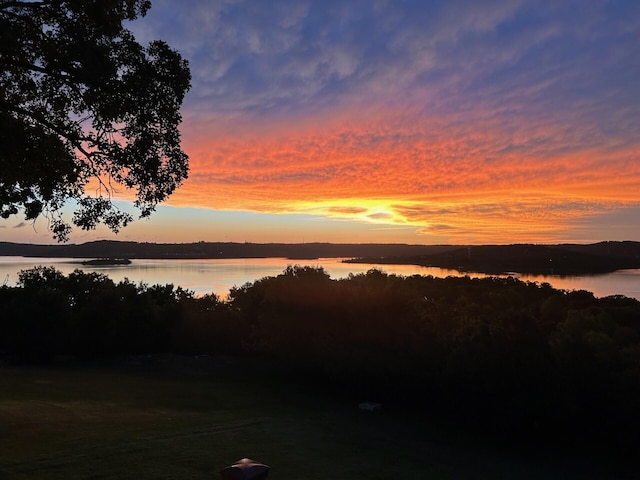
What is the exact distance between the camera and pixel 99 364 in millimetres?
35219

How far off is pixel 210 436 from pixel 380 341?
1602 cm

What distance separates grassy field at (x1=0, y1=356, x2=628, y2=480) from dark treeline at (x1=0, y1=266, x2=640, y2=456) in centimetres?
224

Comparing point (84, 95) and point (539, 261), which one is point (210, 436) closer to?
point (84, 95)

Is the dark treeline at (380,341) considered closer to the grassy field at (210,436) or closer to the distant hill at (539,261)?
the grassy field at (210,436)

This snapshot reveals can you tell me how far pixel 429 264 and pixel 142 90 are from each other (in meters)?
178

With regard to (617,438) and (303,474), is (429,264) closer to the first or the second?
(617,438)

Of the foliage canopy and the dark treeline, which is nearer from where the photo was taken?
the foliage canopy

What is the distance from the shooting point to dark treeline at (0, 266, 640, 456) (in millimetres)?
22422

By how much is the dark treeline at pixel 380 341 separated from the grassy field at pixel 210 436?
2.24 m

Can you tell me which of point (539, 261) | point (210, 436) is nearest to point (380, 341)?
point (210, 436)

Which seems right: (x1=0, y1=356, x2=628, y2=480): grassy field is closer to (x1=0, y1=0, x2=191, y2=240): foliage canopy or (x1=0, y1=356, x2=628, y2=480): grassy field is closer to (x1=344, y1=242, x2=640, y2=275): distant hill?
(x1=0, y1=0, x2=191, y2=240): foliage canopy

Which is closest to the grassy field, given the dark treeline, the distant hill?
the dark treeline

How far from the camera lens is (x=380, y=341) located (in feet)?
94.7

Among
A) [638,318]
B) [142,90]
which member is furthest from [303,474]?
[638,318]
